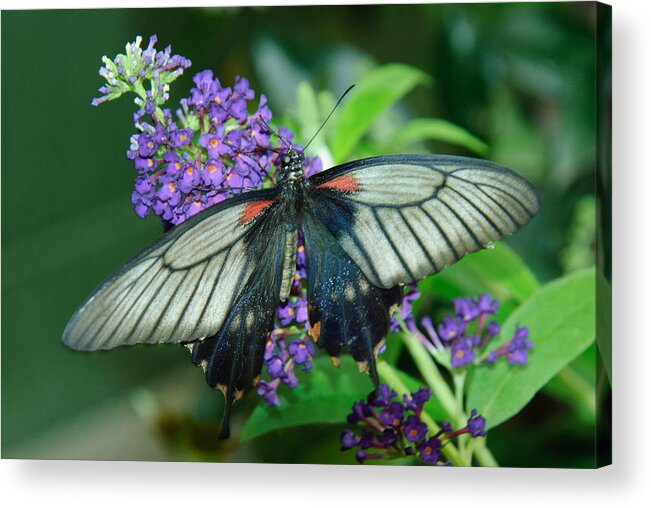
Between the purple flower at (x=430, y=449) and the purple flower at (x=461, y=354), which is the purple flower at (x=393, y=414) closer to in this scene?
the purple flower at (x=430, y=449)

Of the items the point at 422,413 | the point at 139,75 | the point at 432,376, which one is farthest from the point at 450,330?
the point at 139,75

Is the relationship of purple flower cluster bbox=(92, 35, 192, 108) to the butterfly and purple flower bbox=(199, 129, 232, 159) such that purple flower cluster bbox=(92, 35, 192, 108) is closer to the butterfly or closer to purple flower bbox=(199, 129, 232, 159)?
purple flower bbox=(199, 129, 232, 159)

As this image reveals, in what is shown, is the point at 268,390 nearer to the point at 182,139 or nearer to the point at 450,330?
the point at 450,330

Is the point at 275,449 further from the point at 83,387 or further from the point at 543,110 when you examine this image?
the point at 543,110

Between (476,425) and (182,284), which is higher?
(182,284)

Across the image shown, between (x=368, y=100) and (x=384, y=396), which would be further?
(x=368, y=100)

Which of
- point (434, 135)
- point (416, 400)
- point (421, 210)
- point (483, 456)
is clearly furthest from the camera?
point (434, 135)

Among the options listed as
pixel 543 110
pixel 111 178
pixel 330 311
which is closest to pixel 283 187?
pixel 330 311

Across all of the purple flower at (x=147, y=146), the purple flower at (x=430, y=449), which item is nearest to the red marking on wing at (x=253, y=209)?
the purple flower at (x=147, y=146)
